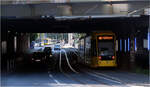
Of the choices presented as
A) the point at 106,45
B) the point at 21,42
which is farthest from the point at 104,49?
the point at 21,42

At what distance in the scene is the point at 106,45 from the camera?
26.5 metres

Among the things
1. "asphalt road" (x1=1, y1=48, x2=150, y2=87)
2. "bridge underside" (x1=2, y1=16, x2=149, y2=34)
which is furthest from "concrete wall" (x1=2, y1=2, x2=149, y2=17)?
"asphalt road" (x1=1, y1=48, x2=150, y2=87)

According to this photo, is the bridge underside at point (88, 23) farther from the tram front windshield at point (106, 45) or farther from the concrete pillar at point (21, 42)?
the concrete pillar at point (21, 42)

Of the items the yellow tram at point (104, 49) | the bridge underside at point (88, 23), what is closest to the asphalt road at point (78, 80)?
the yellow tram at point (104, 49)

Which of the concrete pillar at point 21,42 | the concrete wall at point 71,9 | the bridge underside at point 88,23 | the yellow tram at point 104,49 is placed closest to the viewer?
the concrete wall at point 71,9

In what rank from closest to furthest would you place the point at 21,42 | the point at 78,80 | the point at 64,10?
the point at 78,80, the point at 64,10, the point at 21,42

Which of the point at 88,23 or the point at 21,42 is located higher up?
the point at 88,23

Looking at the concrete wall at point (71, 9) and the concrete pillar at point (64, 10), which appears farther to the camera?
the concrete pillar at point (64, 10)

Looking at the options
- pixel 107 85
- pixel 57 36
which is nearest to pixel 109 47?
pixel 107 85

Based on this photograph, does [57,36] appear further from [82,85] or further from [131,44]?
[82,85]

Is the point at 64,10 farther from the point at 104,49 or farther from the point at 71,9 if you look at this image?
the point at 104,49

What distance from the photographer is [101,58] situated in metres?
26.2

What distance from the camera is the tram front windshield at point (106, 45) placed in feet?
86.6

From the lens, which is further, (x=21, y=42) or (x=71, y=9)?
(x=21, y=42)
